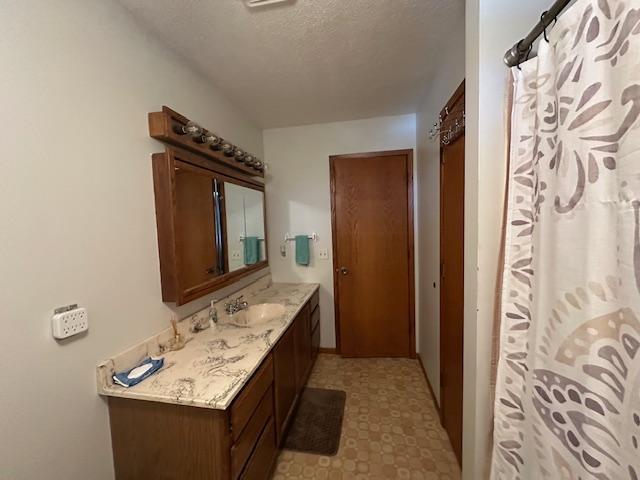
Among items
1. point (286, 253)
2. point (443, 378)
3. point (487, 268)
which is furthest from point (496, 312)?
point (286, 253)

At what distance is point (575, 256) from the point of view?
62 centimetres

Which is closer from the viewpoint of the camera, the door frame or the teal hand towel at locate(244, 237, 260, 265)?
the teal hand towel at locate(244, 237, 260, 265)

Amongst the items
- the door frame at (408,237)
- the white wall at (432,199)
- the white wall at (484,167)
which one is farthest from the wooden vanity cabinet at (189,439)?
the door frame at (408,237)

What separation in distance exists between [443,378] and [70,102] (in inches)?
98.9

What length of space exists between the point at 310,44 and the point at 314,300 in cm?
208

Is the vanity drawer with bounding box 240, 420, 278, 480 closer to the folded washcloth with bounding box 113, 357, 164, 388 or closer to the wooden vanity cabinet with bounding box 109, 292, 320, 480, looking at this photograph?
the wooden vanity cabinet with bounding box 109, 292, 320, 480

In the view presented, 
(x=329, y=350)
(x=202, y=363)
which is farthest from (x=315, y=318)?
(x=202, y=363)

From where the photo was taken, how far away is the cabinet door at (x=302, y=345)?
1.97 metres

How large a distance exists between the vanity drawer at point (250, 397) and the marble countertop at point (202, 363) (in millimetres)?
71

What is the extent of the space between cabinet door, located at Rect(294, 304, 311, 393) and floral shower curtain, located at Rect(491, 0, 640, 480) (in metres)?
1.37

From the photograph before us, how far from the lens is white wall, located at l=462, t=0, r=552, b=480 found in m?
0.89

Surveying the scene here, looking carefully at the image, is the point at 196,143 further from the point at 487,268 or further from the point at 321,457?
the point at 321,457

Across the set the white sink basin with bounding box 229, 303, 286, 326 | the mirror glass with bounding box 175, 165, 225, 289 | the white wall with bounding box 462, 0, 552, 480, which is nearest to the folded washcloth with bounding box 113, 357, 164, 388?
the mirror glass with bounding box 175, 165, 225, 289

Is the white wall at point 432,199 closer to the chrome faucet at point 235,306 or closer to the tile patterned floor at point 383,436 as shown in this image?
the tile patterned floor at point 383,436
